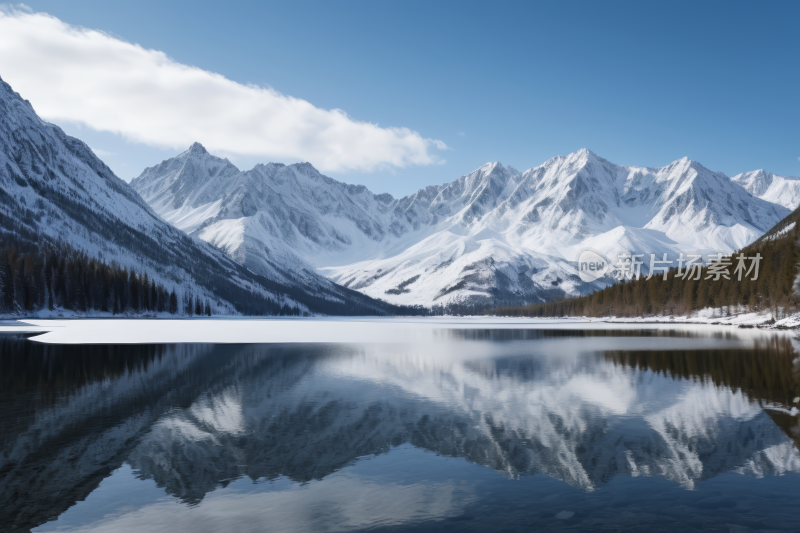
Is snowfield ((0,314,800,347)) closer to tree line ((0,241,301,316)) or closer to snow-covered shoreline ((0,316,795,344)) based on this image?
snow-covered shoreline ((0,316,795,344))

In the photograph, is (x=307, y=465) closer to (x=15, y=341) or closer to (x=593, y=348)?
(x=593, y=348)

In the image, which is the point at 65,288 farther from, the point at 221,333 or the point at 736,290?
the point at 736,290

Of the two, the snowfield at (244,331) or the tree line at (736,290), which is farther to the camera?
the tree line at (736,290)

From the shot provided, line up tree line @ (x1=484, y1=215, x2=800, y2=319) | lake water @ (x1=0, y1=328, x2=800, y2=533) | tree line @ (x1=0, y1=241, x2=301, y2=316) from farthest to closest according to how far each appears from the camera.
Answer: tree line @ (x1=0, y1=241, x2=301, y2=316) → tree line @ (x1=484, y1=215, x2=800, y2=319) → lake water @ (x1=0, y1=328, x2=800, y2=533)

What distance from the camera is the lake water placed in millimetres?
16062

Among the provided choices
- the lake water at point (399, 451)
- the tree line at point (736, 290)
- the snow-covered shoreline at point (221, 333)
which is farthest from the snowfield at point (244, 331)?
the lake water at point (399, 451)

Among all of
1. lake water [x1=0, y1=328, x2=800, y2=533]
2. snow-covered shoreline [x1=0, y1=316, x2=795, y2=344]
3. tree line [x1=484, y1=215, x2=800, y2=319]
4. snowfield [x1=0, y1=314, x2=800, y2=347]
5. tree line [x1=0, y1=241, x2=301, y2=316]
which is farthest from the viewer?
tree line [x1=0, y1=241, x2=301, y2=316]

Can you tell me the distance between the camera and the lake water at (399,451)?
16062 millimetres

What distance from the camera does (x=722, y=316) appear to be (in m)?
147

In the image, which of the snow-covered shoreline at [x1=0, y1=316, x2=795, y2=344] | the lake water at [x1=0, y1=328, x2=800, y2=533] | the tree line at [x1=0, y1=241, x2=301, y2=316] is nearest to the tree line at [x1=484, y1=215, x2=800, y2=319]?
the snow-covered shoreline at [x1=0, y1=316, x2=795, y2=344]

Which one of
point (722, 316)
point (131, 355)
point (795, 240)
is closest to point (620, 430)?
point (131, 355)

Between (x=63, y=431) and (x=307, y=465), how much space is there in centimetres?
1269

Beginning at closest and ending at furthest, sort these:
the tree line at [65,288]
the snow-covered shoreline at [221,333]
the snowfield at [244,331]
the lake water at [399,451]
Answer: the lake water at [399,451], the snow-covered shoreline at [221,333], the snowfield at [244,331], the tree line at [65,288]

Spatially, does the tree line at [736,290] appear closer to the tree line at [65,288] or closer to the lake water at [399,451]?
the lake water at [399,451]
